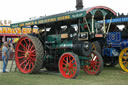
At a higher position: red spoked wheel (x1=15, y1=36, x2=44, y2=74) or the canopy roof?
the canopy roof

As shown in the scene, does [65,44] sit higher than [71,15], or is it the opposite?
[71,15]

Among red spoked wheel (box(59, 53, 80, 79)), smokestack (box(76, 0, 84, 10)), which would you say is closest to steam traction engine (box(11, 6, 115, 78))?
red spoked wheel (box(59, 53, 80, 79))

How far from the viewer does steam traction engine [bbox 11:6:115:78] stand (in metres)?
5.98

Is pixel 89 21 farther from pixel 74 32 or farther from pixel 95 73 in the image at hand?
pixel 95 73

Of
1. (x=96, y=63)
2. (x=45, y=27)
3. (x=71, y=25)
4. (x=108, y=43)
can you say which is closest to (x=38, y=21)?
(x=45, y=27)

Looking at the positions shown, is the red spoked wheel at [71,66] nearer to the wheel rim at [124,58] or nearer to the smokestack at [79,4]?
the wheel rim at [124,58]

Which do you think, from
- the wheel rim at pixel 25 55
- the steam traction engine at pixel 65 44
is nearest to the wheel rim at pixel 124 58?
the steam traction engine at pixel 65 44

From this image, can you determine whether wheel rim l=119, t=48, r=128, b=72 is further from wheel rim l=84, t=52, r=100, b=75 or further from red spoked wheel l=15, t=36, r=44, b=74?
red spoked wheel l=15, t=36, r=44, b=74

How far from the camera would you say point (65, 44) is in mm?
6574

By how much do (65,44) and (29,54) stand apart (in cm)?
136

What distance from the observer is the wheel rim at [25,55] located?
6.99 m

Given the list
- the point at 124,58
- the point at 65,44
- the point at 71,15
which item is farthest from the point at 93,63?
the point at 71,15

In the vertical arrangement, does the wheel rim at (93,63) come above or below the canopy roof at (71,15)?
below

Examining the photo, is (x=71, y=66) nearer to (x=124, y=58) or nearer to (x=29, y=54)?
(x=29, y=54)
